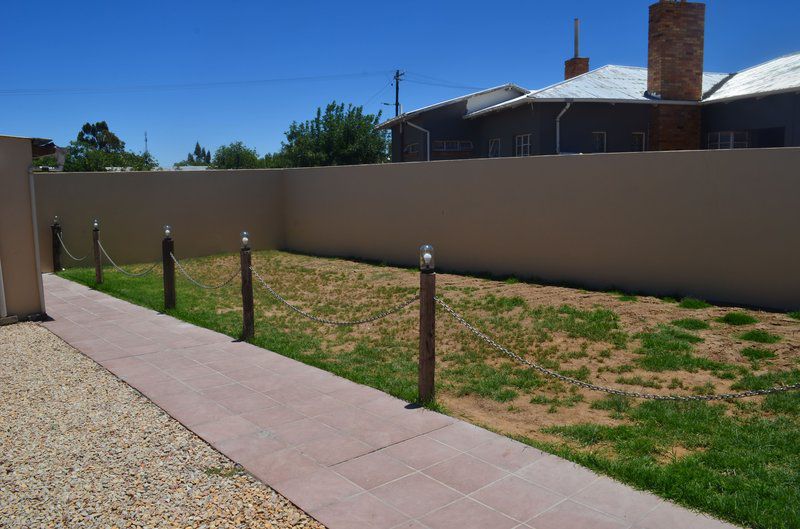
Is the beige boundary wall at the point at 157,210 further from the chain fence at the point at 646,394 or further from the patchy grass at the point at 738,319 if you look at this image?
the patchy grass at the point at 738,319

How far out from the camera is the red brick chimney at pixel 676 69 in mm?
16391

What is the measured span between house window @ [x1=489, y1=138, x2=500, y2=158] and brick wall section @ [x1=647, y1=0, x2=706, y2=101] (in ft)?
14.3

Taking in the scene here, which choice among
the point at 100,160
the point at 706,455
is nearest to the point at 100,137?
the point at 100,160

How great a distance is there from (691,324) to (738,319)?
0.63m

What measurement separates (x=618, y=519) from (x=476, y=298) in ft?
23.2

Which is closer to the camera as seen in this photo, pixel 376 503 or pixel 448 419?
pixel 376 503

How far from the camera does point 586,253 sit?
11.3 metres

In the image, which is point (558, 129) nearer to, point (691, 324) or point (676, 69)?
point (676, 69)

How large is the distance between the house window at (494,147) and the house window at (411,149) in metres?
3.11

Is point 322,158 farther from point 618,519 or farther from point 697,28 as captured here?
point 618,519

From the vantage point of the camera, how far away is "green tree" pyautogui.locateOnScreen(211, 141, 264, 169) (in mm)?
72625

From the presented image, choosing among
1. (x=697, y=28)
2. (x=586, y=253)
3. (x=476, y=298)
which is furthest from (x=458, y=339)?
(x=697, y=28)

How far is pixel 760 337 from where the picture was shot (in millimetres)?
7555

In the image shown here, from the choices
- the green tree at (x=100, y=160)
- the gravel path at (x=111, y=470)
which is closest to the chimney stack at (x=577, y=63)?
the gravel path at (x=111, y=470)
